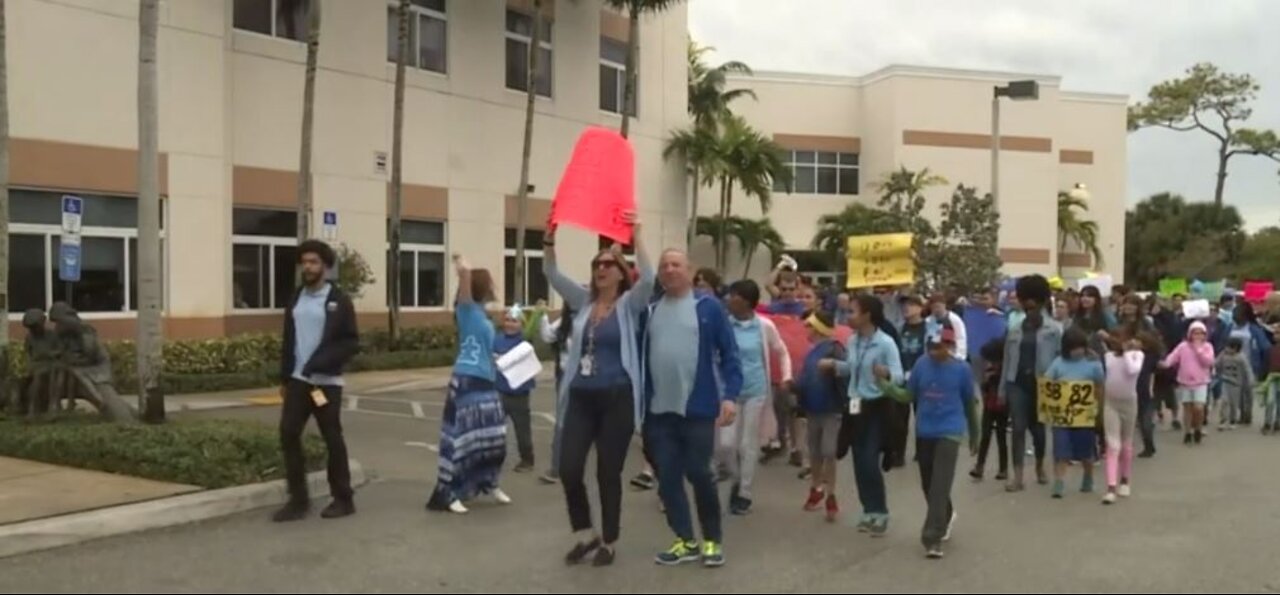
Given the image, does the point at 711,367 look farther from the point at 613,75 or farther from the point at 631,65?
the point at 613,75

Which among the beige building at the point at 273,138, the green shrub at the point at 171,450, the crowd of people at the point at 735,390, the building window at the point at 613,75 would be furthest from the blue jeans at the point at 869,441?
the building window at the point at 613,75

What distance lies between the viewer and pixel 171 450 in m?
9.23

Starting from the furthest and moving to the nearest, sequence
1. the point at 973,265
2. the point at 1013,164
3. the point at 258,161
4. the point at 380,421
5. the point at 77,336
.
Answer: the point at 1013,164 → the point at 973,265 → the point at 258,161 → the point at 380,421 → the point at 77,336

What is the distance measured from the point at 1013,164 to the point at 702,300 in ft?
142

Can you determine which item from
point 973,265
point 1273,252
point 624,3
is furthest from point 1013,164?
point 624,3

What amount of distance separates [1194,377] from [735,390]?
362 inches

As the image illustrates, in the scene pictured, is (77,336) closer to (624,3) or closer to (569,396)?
(569,396)

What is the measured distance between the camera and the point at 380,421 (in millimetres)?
15078

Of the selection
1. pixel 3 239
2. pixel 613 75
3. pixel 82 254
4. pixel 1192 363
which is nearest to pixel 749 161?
pixel 613 75

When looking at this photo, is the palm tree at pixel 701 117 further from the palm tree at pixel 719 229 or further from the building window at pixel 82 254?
the building window at pixel 82 254

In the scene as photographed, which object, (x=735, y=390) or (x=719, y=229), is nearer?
(x=735, y=390)

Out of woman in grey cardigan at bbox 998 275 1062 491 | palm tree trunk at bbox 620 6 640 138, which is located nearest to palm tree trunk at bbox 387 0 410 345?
palm tree trunk at bbox 620 6 640 138

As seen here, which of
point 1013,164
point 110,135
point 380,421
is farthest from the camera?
point 1013,164

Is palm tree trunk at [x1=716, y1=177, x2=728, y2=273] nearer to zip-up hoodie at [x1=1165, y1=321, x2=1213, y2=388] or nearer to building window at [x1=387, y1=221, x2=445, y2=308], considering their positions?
building window at [x1=387, y1=221, x2=445, y2=308]
